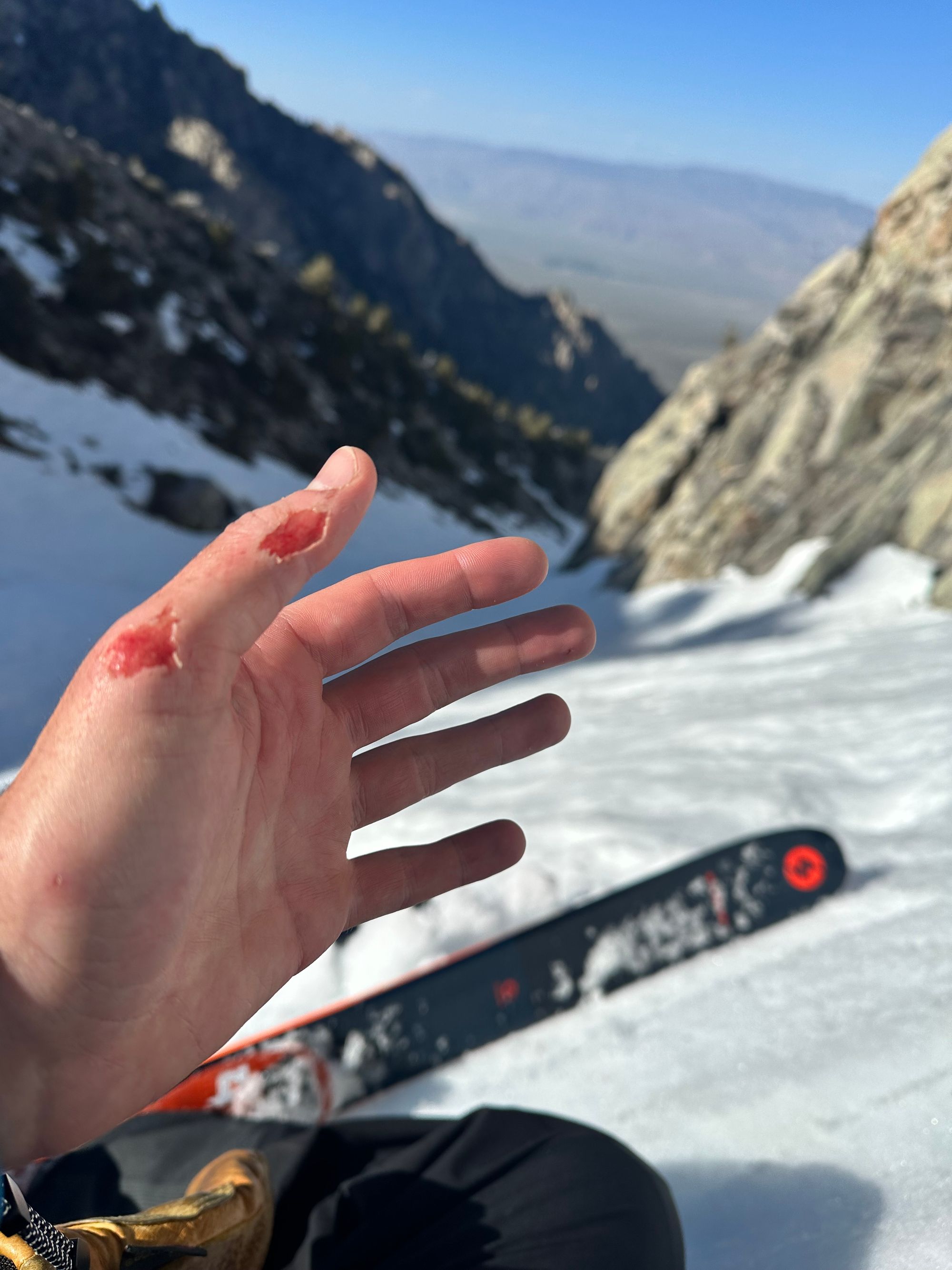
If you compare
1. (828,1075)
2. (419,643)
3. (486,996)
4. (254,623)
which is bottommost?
(486,996)

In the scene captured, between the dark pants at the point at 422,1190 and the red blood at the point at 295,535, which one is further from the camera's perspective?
the dark pants at the point at 422,1190

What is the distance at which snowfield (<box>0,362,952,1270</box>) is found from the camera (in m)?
1.69

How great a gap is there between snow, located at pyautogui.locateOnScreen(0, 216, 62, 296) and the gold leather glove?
72.8 feet

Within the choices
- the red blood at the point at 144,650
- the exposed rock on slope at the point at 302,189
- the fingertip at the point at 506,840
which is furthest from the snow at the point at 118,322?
the exposed rock on slope at the point at 302,189

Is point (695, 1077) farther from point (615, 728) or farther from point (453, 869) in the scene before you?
point (615, 728)

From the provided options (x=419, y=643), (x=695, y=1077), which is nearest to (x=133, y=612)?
(x=419, y=643)

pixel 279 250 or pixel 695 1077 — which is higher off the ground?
pixel 279 250

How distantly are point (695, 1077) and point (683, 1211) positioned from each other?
1.26ft

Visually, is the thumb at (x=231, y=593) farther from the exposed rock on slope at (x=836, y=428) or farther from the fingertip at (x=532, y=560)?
the exposed rock on slope at (x=836, y=428)

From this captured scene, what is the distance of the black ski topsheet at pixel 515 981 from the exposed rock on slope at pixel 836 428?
14.3ft

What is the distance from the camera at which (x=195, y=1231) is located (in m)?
1.33

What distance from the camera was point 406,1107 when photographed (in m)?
2.25

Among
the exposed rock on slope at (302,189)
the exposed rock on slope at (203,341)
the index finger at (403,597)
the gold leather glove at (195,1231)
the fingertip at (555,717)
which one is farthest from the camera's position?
the exposed rock on slope at (302,189)

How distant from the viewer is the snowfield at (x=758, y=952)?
1687 millimetres
